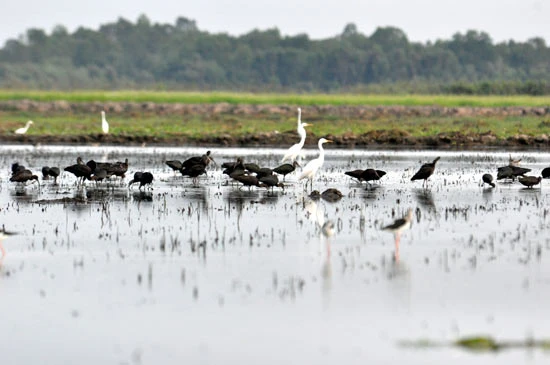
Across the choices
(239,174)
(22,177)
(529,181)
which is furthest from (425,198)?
(22,177)

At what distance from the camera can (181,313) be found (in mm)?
10867

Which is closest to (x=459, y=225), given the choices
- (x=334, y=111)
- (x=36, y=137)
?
(x=36, y=137)

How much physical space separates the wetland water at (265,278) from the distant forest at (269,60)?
90546 mm

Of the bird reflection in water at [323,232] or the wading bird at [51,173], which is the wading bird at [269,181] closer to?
the bird reflection in water at [323,232]

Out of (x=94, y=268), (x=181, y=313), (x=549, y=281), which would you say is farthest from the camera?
(x=94, y=268)

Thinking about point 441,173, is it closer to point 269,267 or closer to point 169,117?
point 269,267

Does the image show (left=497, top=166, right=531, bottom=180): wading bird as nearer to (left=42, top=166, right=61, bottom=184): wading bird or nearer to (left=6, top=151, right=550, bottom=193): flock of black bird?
(left=6, top=151, right=550, bottom=193): flock of black bird

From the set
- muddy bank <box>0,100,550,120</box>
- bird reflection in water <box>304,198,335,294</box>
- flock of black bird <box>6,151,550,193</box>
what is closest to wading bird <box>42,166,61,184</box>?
flock of black bird <box>6,151,550,193</box>

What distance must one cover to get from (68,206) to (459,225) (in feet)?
23.2

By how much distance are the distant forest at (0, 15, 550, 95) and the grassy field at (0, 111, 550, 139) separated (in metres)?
52.2

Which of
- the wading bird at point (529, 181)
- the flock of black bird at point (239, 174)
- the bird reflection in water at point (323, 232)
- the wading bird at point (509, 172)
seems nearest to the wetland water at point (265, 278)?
the bird reflection in water at point (323, 232)

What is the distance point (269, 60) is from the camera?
127 meters

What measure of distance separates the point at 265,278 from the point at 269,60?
4546 inches

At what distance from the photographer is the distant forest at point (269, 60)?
11919cm
